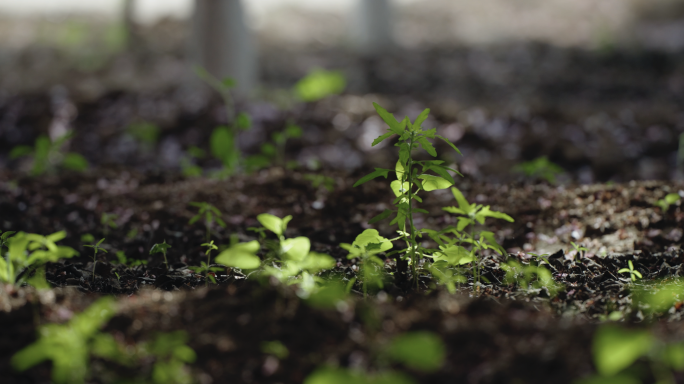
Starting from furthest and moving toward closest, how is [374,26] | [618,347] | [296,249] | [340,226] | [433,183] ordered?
1. [374,26]
2. [340,226]
3. [433,183]
4. [296,249]
5. [618,347]

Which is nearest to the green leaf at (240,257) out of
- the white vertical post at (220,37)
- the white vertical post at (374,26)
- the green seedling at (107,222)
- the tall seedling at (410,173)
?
the tall seedling at (410,173)

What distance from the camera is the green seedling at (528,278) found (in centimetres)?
174

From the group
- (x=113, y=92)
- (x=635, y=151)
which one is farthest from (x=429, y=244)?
(x=113, y=92)

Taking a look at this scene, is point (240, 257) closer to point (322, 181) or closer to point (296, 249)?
Answer: point (296, 249)

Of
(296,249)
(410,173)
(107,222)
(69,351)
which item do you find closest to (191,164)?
(107,222)

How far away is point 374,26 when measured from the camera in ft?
30.3

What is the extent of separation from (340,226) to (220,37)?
3.86 metres

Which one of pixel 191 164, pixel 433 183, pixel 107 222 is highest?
pixel 433 183

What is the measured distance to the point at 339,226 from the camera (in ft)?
8.22

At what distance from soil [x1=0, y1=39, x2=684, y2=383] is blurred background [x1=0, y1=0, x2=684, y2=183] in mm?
36

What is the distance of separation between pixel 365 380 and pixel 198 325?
52 centimetres

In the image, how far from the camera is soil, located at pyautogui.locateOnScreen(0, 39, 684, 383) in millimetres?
1233

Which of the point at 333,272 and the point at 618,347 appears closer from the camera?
the point at 618,347

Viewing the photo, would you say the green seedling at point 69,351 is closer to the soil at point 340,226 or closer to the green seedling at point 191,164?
the soil at point 340,226
